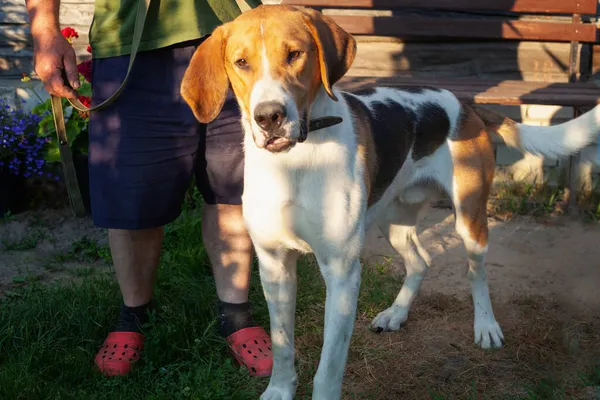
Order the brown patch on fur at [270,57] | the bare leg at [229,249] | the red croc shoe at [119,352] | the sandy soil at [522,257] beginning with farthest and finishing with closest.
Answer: the sandy soil at [522,257] < the bare leg at [229,249] < the red croc shoe at [119,352] < the brown patch on fur at [270,57]

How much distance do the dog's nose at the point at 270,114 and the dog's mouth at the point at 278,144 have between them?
0.19 feet

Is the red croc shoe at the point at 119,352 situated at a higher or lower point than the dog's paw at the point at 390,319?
higher

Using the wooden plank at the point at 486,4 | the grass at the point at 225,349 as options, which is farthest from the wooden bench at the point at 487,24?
the grass at the point at 225,349

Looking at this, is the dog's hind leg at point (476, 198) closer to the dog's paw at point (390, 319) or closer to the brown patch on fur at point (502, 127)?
the brown patch on fur at point (502, 127)

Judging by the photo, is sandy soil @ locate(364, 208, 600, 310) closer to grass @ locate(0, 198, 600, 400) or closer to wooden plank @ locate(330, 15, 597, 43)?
grass @ locate(0, 198, 600, 400)

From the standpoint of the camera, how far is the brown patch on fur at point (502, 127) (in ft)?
11.9

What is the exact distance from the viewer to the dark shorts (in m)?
3.13

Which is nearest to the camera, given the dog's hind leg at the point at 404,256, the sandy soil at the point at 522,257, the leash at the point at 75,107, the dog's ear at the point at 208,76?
the dog's ear at the point at 208,76

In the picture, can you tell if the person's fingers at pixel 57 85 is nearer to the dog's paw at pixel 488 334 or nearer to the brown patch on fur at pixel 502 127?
the brown patch on fur at pixel 502 127

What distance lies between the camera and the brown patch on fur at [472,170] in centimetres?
341

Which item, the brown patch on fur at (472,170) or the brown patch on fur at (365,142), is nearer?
the brown patch on fur at (365,142)

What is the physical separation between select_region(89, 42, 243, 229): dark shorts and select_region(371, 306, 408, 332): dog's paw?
3.46ft

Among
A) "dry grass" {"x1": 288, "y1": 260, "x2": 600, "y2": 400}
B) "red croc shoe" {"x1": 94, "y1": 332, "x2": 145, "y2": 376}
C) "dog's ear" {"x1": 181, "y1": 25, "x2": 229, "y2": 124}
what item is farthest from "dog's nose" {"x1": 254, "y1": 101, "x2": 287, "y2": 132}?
"red croc shoe" {"x1": 94, "y1": 332, "x2": 145, "y2": 376}

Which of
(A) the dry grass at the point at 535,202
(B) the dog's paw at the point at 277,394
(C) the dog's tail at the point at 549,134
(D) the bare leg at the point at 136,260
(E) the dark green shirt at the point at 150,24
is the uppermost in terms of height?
(E) the dark green shirt at the point at 150,24
